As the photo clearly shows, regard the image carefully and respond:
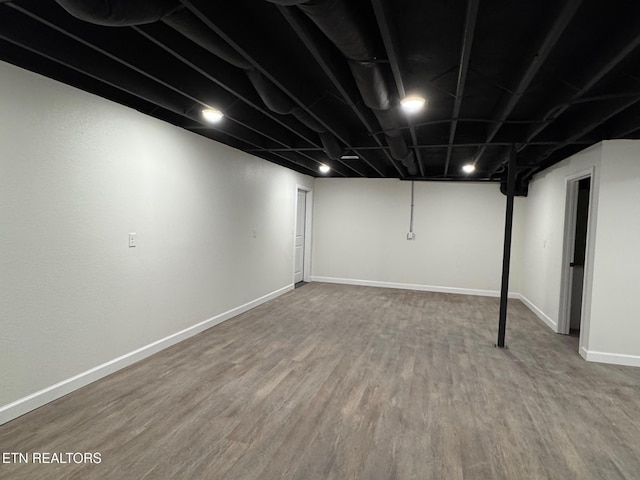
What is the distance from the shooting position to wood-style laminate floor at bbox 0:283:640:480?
6.84ft

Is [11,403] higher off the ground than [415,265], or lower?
lower

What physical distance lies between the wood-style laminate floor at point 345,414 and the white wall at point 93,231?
0.39 m

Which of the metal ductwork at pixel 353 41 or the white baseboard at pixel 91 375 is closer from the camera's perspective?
the metal ductwork at pixel 353 41

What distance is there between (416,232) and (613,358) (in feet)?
13.4

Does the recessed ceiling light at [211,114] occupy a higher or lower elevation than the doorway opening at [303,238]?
higher

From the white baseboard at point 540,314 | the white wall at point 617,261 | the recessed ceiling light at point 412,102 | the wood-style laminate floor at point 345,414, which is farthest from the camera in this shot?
the white baseboard at point 540,314

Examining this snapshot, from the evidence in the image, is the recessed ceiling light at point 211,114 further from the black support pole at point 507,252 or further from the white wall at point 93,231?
the black support pole at point 507,252

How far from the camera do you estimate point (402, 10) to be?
78.7 inches

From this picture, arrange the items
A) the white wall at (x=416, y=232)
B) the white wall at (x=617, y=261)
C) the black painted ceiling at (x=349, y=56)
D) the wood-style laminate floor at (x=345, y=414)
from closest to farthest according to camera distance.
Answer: the black painted ceiling at (x=349, y=56) < the wood-style laminate floor at (x=345, y=414) < the white wall at (x=617, y=261) < the white wall at (x=416, y=232)

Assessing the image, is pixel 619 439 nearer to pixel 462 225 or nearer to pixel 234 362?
pixel 234 362

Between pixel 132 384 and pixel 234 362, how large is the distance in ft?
2.94

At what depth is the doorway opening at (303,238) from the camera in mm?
7805

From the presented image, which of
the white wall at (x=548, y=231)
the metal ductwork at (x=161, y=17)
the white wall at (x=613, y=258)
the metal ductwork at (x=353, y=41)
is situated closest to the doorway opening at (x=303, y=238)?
the white wall at (x=548, y=231)

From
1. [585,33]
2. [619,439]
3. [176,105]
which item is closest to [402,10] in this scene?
[585,33]
